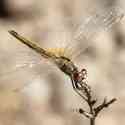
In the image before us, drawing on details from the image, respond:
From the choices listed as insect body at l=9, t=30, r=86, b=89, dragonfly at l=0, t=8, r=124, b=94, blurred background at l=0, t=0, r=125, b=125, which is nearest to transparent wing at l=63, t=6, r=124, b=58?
dragonfly at l=0, t=8, r=124, b=94

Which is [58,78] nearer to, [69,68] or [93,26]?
[93,26]

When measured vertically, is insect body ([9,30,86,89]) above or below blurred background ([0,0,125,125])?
below

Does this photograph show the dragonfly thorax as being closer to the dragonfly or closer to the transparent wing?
the dragonfly

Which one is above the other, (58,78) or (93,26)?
(58,78)

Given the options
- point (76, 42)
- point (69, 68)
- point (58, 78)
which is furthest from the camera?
point (58, 78)

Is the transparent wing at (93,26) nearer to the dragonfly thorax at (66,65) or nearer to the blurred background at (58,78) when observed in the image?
the dragonfly thorax at (66,65)

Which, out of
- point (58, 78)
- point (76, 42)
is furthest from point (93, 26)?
point (58, 78)

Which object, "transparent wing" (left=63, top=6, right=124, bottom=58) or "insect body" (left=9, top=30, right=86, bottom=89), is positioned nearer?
"insect body" (left=9, top=30, right=86, bottom=89)

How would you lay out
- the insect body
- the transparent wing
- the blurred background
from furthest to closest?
1. the blurred background
2. the transparent wing
3. the insect body

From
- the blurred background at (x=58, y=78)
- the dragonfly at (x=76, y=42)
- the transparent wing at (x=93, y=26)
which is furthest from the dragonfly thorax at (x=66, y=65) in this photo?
the blurred background at (x=58, y=78)
